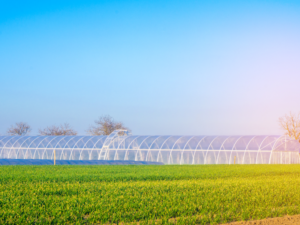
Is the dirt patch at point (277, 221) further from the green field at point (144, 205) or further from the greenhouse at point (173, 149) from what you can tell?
the greenhouse at point (173, 149)

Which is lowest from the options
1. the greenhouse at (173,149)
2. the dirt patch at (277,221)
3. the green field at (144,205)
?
the dirt patch at (277,221)

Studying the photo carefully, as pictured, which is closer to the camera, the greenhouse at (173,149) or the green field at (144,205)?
the green field at (144,205)

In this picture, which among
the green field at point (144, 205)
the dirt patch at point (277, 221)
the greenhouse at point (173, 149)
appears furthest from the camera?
the greenhouse at point (173, 149)

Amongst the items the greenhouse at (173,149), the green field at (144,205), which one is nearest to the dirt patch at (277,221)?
the green field at (144,205)

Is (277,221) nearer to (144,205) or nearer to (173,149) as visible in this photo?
(144,205)

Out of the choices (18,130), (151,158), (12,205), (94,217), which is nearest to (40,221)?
(94,217)

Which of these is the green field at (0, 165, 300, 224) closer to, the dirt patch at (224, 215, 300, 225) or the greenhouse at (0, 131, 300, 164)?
the dirt patch at (224, 215, 300, 225)

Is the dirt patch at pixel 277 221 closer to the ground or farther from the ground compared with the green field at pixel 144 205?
closer to the ground

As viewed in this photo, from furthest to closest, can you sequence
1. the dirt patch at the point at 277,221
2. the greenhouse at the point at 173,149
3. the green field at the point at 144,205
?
1. the greenhouse at the point at 173,149
2. the dirt patch at the point at 277,221
3. the green field at the point at 144,205

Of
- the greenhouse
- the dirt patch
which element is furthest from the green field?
the greenhouse

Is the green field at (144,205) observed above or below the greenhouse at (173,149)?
below

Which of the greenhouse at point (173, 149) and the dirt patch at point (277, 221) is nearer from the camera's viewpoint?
the dirt patch at point (277, 221)

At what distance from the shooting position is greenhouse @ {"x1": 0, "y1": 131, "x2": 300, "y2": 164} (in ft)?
108

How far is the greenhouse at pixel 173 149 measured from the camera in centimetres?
3306
